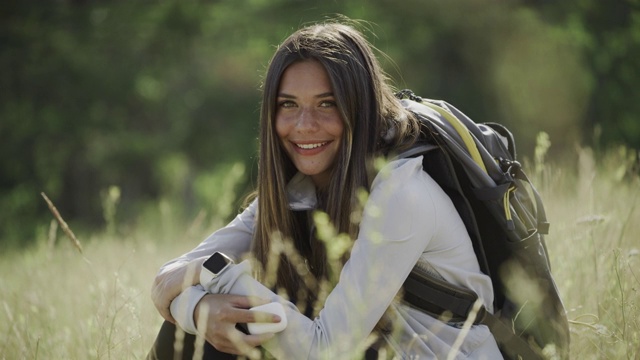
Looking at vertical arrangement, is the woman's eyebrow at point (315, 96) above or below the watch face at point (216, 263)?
above

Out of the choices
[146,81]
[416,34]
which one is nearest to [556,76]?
[416,34]

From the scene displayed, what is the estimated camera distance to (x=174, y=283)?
2.79m

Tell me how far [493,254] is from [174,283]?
110 centimetres

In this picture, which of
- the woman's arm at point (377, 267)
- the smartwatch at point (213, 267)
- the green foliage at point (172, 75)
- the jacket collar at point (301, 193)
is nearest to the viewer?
the woman's arm at point (377, 267)

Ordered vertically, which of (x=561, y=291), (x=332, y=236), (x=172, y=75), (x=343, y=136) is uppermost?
(x=343, y=136)

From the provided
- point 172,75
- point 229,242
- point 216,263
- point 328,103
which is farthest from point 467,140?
point 172,75

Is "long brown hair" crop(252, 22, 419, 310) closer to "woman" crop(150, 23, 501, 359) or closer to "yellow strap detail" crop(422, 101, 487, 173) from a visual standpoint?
"woman" crop(150, 23, 501, 359)

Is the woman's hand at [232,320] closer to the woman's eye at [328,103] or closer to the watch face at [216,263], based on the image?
the watch face at [216,263]

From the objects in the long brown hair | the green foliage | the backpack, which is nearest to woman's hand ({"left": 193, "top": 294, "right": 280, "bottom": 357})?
the long brown hair

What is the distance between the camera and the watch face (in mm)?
2670

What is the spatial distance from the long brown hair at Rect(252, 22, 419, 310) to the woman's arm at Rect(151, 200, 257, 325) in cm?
17

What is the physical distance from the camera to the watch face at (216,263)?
8.76 feet

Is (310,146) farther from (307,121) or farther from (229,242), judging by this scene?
(229,242)

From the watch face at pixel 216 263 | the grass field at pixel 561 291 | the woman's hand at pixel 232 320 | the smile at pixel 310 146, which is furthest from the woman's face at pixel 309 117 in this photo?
the grass field at pixel 561 291
